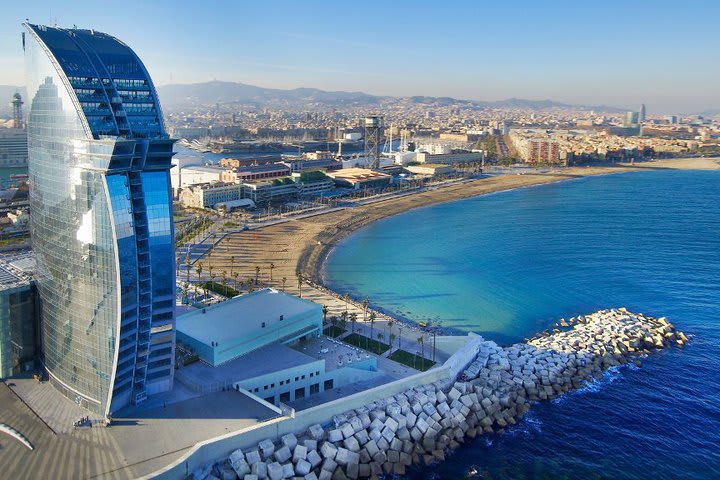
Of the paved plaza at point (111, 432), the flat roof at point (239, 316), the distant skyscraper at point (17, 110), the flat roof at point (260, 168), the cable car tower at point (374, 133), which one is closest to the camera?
the paved plaza at point (111, 432)

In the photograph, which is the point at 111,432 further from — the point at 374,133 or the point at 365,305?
the point at 374,133

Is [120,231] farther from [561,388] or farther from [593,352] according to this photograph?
[593,352]

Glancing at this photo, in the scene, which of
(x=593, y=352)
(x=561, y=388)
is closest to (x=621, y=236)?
(x=593, y=352)

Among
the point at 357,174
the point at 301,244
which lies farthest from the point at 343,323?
the point at 357,174

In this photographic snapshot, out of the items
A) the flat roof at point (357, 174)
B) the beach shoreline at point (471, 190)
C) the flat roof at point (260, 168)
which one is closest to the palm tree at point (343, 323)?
the beach shoreline at point (471, 190)

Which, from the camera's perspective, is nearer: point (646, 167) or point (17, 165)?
point (17, 165)

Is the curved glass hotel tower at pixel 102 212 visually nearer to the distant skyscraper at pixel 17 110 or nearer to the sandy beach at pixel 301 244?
the sandy beach at pixel 301 244
